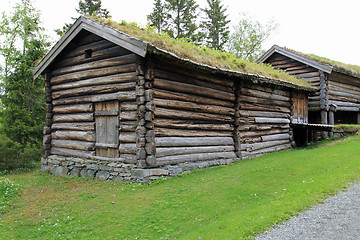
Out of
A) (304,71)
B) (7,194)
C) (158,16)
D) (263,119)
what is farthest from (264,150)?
(158,16)

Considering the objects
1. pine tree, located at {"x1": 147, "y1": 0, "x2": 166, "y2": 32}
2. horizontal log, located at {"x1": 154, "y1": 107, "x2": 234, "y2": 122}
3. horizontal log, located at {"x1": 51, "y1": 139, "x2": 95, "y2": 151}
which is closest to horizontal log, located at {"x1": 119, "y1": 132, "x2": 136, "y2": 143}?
horizontal log, located at {"x1": 154, "y1": 107, "x2": 234, "y2": 122}

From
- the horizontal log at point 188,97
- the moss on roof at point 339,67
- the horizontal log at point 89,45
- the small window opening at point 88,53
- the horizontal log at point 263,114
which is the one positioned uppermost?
the moss on roof at point 339,67

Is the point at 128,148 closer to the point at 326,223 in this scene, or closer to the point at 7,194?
the point at 7,194

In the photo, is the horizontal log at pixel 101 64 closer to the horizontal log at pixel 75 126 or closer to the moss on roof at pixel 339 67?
the horizontal log at pixel 75 126

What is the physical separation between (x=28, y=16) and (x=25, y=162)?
9438 mm

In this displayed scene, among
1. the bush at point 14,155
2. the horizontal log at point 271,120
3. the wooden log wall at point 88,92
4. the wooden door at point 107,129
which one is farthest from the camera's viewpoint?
the horizontal log at point 271,120

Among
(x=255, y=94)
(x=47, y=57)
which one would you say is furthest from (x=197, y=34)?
(x=47, y=57)

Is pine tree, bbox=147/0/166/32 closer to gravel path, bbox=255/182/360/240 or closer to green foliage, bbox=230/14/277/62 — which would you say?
green foliage, bbox=230/14/277/62

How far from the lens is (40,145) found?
1616 cm

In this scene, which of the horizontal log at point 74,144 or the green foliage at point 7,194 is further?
the horizontal log at point 74,144

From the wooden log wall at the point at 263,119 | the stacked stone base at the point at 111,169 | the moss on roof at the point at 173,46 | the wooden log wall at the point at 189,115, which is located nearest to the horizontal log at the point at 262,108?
the wooden log wall at the point at 263,119

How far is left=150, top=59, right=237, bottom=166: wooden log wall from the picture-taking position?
8867 mm

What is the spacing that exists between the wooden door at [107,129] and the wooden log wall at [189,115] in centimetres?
161

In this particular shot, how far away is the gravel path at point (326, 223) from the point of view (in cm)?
434
